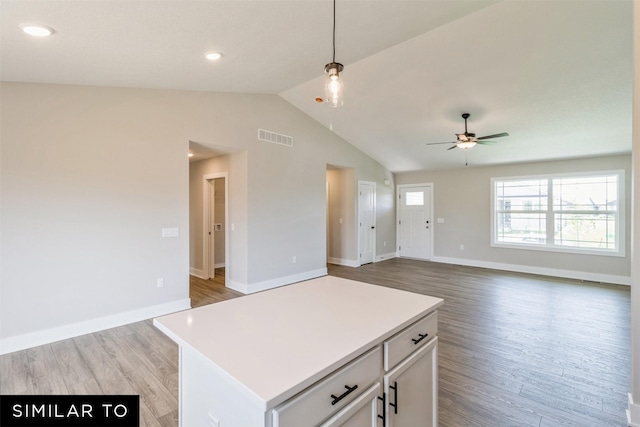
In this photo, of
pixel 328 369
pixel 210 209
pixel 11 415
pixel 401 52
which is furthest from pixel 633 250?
pixel 210 209

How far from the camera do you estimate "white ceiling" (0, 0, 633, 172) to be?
7.52 feet

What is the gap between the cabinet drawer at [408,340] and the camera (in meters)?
1.26

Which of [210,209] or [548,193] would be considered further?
[548,193]

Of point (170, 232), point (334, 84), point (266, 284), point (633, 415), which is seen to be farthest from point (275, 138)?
point (633, 415)

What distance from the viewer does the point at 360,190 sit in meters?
7.21

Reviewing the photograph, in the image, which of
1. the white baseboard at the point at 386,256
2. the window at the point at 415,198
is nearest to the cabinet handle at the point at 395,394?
the white baseboard at the point at 386,256

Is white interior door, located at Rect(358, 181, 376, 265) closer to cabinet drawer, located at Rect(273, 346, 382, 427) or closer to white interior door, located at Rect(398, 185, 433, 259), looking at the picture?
white interior door, located at Rect(398, 185, 433, 259)

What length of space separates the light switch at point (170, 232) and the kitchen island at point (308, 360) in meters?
2.78

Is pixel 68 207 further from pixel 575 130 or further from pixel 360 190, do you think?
pixel 575 130

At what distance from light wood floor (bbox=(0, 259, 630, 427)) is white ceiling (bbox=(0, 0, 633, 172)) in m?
2.67

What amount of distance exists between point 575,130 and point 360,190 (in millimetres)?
4047

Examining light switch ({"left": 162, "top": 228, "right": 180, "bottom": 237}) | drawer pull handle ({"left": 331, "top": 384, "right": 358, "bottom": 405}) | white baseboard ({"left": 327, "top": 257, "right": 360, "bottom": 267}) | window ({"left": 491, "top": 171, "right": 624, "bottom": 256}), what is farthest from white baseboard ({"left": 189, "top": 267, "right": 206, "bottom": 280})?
window ({"left": 491, "top": 171, "right": 624, "bottom": 256})

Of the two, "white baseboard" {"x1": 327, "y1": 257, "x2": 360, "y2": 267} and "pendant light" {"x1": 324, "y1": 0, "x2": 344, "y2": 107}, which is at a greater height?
"pendant light" {"x1": 324, "y1": 0, "x2": 344, "y2": 107}

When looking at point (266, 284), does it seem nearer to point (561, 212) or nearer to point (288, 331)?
point (288, 331)
